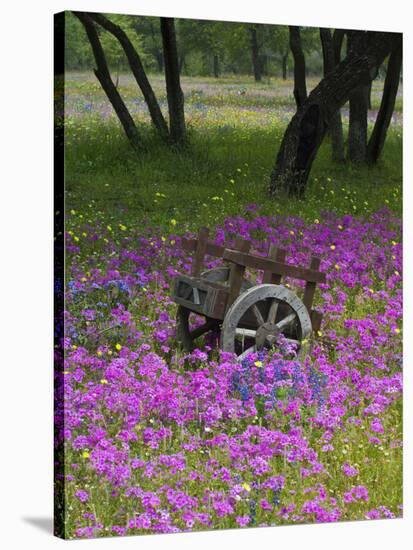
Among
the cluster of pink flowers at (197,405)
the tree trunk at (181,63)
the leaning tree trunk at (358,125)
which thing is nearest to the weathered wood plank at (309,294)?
the cluster of pink flowers at (197,405)

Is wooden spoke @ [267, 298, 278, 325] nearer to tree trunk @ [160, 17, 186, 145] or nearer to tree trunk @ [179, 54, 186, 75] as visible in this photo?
tree trunk @ [160, 17, 186, 145]

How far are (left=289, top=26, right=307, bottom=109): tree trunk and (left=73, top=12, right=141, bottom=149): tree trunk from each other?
49.5 inches

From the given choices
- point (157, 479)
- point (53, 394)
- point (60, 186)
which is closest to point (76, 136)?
point (60, 186)

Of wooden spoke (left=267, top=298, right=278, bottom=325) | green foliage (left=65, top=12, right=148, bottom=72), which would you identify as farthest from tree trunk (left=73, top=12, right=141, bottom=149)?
wooden spoke (left=267, top=298, right=278, bottom=325)

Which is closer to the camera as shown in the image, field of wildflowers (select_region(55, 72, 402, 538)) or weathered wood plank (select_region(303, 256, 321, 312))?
field of wildflowers (select_region(55, 72, 402, 538))

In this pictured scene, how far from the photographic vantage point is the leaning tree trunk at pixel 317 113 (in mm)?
7455

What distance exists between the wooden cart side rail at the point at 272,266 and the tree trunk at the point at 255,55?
4.47ft

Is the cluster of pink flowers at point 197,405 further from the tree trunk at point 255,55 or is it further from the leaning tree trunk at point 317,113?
the tree trunk at point 255,55

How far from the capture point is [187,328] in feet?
23.0

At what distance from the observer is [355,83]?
769 cm

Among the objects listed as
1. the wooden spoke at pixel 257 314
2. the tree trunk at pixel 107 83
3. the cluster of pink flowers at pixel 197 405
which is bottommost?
the cluster of pink flowers at pixel 197 405

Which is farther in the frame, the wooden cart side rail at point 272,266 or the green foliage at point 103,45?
the wooden cart side rail at point 272,266

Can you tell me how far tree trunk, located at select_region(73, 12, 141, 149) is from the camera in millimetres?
6277

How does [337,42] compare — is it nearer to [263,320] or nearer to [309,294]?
[309,294]
